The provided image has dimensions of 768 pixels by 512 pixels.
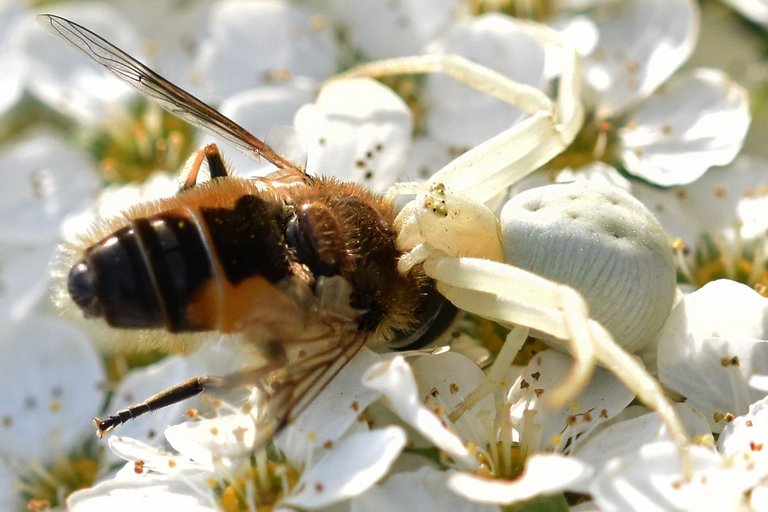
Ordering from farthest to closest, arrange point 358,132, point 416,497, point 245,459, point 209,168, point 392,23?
1. point 392,23
2. point 358,132
3. point 209,168
4. point 245,459
5. point 416,497

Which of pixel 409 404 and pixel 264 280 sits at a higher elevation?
pixel 264 280

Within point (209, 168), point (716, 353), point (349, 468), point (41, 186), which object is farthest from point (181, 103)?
point (716, 353)

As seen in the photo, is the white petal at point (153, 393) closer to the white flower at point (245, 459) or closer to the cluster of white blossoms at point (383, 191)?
the cluster of white blossoms at point (383, 191)

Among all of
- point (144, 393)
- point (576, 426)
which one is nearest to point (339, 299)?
point (576, 426)

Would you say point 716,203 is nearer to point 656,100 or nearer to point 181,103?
A: point 656,100

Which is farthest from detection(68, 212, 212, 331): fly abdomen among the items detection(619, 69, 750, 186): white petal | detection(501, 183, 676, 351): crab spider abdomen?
detection(619, 69, 750, 186): white petal
